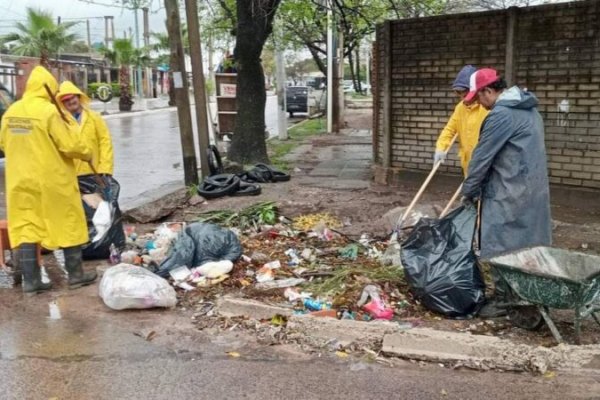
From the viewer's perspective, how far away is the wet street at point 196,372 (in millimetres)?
3715

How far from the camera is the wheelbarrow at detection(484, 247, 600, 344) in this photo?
394cm

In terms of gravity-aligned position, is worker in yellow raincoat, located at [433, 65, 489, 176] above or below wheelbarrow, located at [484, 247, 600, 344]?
above

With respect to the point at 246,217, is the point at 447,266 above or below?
above

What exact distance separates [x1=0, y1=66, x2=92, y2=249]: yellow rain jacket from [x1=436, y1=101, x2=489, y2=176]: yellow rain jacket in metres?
3.34

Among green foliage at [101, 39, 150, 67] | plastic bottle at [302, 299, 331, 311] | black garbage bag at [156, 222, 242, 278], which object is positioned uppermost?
green foliage at [101, 39, 150, 67]

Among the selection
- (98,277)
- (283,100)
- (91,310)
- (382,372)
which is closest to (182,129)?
(98,277)

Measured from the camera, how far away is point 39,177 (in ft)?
17.0

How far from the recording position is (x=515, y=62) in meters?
8.32

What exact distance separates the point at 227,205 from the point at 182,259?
2755 millimetres

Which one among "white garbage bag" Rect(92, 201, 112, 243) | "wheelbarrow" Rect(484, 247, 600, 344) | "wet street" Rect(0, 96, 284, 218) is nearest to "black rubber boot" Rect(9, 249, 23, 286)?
"white garbage bag" Rect(92, 201, 112, 243)

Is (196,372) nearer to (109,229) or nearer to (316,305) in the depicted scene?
(316,305)

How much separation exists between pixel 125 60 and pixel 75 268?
35.6 meters

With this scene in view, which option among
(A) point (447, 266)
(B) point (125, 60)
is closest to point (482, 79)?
(A) point (447, 266)

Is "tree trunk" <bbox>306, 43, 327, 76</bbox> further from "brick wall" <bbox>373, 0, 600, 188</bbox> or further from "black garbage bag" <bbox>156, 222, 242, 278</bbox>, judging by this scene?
"black garbage bag" <bbox>156, 222, 242, 278</bbox>
